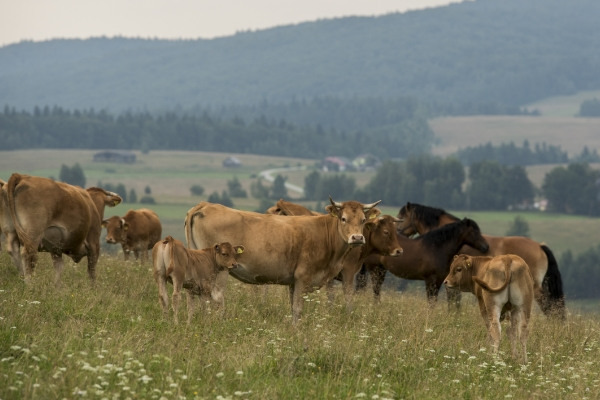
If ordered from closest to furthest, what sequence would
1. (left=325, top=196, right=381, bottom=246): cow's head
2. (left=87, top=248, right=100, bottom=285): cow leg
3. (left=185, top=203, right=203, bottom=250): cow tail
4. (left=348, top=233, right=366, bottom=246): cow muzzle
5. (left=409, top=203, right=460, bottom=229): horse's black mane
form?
(left=348, top=233, right=366, bottom=246): cow muzzle → (left=325, top=196, right=381, bottom=246): cow's head → (left=185, top=203, right=203, bottom=250): cow tail → (left=87, top=248, right=100, bottom=285): cow leg → (left=409, top=203, right=460, bottom=229): horse's black mane

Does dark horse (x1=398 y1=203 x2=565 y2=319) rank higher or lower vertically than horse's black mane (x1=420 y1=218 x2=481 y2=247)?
lower

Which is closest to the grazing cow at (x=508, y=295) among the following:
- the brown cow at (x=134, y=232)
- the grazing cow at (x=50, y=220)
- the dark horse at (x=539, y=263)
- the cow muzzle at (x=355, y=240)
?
the cow muzzle at (x=355, y=240)

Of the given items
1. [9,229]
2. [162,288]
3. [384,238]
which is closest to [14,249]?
[9,229]

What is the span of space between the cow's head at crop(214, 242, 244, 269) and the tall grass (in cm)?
76

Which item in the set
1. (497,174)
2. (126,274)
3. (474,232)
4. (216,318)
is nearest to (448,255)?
(474,232)

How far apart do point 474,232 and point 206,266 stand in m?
8.71

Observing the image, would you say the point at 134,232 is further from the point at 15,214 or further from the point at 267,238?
the point at 267,238

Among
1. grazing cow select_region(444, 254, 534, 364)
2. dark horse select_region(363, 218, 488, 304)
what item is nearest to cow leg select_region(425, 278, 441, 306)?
dark horse select_region(363, 218, 488, 304)

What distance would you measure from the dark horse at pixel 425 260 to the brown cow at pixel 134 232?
695 cm

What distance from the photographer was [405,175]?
196250 millimetres

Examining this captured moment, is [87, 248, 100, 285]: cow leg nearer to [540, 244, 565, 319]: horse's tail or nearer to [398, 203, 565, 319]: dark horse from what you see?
[398, 203, 565, 319]: dark horse

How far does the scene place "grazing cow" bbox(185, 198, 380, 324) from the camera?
49.0ft

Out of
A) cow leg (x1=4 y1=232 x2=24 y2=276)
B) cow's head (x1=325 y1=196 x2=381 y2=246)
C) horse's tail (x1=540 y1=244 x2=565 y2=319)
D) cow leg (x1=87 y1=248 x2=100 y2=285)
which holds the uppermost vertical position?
cow's head (x1=325 y1=196 x2=381 y2=246)

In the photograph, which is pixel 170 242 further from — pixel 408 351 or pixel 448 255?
pixel 448 255
